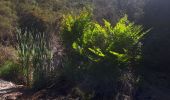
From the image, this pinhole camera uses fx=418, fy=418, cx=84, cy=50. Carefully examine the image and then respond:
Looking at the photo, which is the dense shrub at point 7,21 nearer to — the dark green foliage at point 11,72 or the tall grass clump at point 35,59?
the dark green foliage at point 11,72

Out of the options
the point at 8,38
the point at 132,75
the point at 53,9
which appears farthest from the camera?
the point at 53,9

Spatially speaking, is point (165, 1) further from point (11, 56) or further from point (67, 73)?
point (11, 56)

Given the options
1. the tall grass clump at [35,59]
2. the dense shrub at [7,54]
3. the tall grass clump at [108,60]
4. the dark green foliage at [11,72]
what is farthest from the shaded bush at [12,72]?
the tall grass clump at [108,60]

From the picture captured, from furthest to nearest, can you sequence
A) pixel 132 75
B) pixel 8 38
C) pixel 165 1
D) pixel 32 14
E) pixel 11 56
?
1. pixel 32 14
2. pixel 8 38
3. pixel 11 56
4. pixel 165 1
5. pixel 132 75

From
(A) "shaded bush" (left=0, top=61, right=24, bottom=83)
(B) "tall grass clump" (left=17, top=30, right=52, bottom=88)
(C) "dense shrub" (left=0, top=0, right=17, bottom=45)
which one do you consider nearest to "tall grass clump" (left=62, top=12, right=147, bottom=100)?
(B) "tall grass clump" (left=17, top=30, right=52, bottom=88)

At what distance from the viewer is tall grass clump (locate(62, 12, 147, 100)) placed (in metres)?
10.1

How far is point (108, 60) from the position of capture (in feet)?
34.8

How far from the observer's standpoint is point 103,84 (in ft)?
33.1

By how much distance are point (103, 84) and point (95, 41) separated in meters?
1.74

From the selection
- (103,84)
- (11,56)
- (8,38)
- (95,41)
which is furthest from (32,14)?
(103,84)

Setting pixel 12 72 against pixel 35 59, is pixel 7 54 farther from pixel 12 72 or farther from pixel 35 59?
pixel 35 59

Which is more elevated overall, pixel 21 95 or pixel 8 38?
pixel 8 38

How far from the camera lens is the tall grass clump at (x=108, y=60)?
10.1m

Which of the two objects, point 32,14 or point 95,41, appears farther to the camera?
point 32,14
